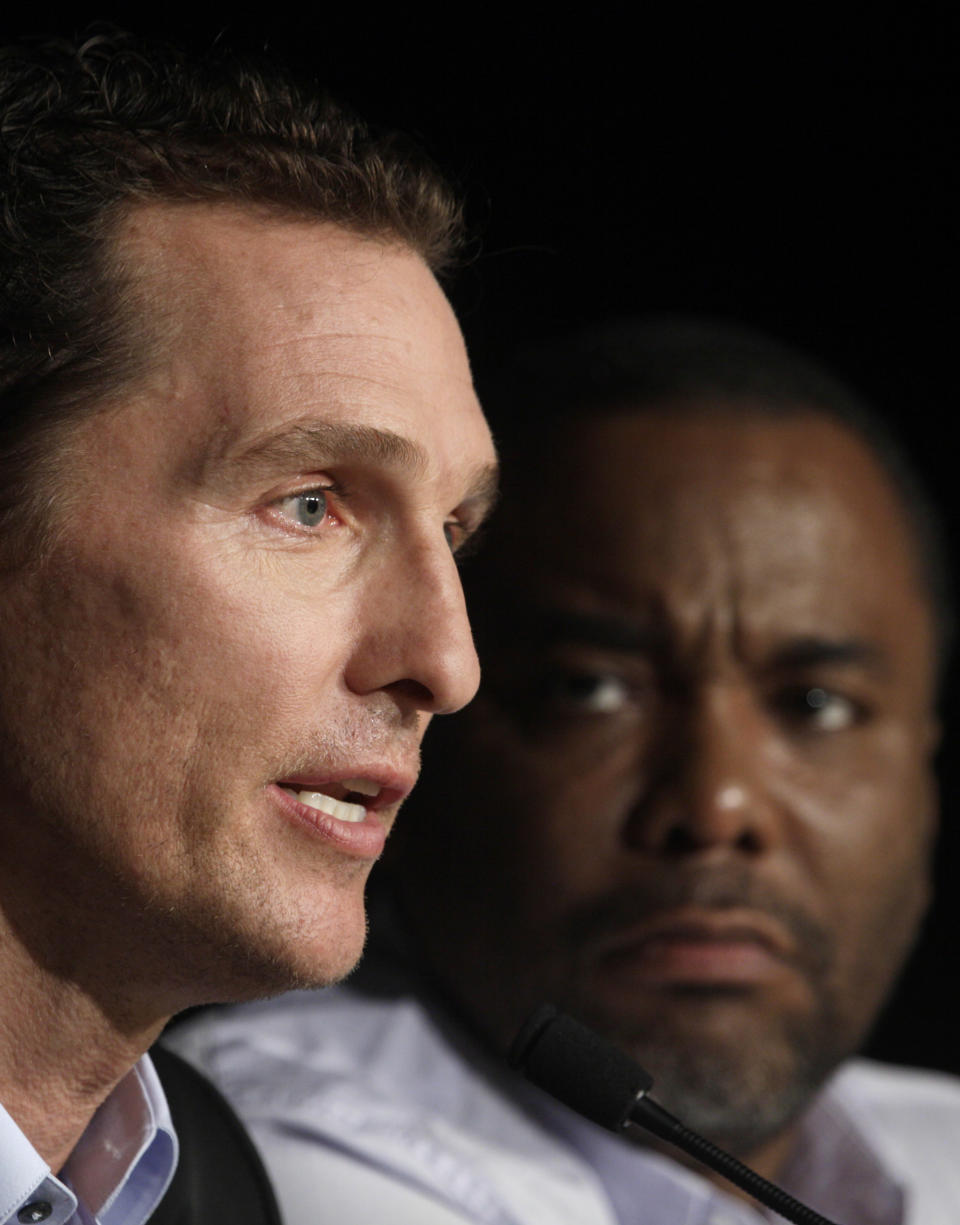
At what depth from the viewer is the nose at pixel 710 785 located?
1.60 metres

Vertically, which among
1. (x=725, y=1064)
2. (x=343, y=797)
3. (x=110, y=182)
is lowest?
(x=725, y=1064)

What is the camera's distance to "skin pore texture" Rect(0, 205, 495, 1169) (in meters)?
0.93

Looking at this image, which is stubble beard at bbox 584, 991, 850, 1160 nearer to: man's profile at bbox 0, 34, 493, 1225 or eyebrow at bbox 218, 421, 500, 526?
man's profile at bbox 0, 34, 493, 1225

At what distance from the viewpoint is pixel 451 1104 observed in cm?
163

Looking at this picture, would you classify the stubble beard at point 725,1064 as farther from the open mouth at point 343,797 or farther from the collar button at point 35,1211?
the collar button at point 35,1211

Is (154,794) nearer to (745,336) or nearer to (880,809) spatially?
(880,809)

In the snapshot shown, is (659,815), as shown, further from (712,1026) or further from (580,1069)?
(580,1069)

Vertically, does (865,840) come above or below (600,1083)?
above

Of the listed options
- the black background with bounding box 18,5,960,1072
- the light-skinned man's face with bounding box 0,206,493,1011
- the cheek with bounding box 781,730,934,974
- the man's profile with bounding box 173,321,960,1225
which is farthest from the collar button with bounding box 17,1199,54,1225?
the black background with bounding box 18,5,960,1072

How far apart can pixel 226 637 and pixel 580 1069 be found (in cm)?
36

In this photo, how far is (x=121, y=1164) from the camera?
1.03m

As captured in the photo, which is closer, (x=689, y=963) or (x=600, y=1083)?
(x=600, y=1083)

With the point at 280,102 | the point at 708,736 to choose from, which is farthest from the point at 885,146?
the point at 280,102

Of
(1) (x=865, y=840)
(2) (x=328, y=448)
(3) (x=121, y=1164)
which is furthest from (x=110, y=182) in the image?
(1) (x=865, y=840)
